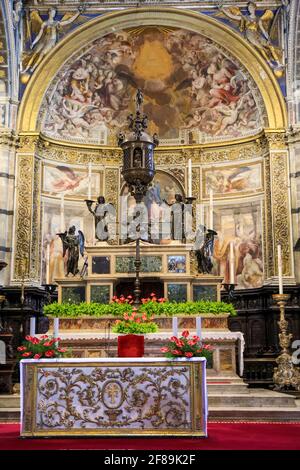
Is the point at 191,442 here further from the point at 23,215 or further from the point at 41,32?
the point at 41,32

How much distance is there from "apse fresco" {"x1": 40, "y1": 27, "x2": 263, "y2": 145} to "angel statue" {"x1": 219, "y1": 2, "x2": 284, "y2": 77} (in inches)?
33.4

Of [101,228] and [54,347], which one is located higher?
[101,228]

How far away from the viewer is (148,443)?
7027mm

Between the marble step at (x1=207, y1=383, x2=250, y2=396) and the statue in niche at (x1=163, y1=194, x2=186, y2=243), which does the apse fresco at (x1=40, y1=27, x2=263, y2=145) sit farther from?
the marble step at (x1=207, y1=383, x2=250, y2=396)

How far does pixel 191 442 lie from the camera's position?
7141mm

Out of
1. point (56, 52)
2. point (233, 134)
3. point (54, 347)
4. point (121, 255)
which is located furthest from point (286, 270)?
point (54, 347)

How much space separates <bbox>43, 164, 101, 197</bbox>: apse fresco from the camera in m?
19.2

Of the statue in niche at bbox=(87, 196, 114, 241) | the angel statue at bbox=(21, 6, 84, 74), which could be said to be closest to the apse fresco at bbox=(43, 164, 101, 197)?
the angel statue at bbox=(21, 6, 84, 74)

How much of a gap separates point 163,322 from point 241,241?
728 centimetres

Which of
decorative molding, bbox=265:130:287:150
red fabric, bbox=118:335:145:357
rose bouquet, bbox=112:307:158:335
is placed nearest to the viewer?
red fabric, bbox=118:335:145:357

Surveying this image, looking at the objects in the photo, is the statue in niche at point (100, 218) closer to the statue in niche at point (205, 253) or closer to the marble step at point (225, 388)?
the statue in niche at point (205, 253)

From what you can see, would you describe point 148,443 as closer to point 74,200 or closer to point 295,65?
point 74,200

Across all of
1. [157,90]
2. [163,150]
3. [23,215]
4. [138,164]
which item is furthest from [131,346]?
[157,90]

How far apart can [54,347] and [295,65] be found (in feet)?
44.7
